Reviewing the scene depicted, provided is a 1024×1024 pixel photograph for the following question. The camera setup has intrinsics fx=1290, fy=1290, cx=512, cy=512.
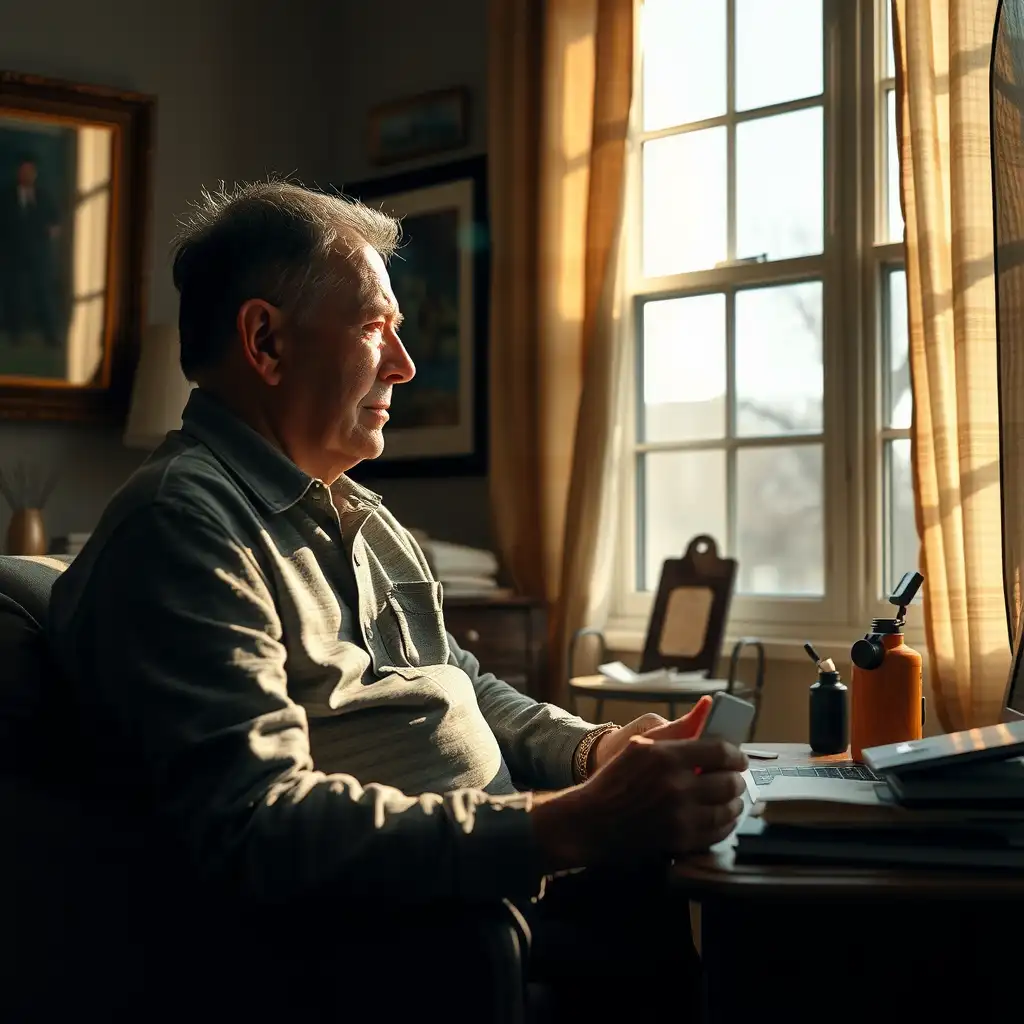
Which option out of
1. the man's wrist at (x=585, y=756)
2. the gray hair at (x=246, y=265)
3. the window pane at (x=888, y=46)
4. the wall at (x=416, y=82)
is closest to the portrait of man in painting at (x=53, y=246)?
the wall at (x=416, y=82)

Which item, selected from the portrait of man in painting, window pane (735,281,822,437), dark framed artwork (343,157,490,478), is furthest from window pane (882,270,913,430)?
the portrait of man in painting

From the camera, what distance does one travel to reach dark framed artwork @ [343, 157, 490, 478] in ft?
12.9

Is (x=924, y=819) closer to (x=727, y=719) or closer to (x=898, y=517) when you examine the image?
(x=727, y=719)

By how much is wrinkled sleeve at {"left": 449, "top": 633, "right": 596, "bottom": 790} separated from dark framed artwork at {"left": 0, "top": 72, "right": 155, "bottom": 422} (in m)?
2.58

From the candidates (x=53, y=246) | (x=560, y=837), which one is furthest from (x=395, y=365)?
(x=53, y=246)

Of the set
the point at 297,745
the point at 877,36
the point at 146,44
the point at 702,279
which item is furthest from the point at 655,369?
the point at 297,745

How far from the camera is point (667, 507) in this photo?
3.65m

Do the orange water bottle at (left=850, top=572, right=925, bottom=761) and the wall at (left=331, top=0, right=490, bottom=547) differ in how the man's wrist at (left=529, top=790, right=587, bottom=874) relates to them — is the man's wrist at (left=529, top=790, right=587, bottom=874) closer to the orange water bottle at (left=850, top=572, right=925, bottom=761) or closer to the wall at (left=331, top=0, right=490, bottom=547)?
the orange water bottle at (left=850, top=572, right=925, bottom=761)

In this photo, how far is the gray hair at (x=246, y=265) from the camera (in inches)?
57.5

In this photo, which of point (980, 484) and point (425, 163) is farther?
point (425, 163)

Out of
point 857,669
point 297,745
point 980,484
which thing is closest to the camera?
point 297,745

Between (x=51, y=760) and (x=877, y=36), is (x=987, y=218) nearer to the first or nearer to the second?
(x=877, y=36)

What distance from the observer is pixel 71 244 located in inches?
156

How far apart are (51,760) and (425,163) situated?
3.27 m
